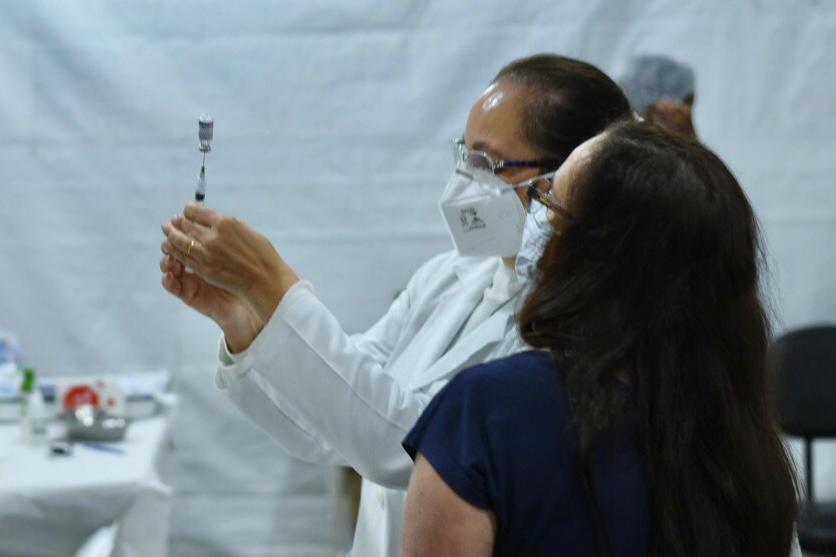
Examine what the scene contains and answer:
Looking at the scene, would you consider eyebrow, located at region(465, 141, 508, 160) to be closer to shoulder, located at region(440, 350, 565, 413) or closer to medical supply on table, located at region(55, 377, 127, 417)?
shoulder, located at region(440, 350, 565, 413)

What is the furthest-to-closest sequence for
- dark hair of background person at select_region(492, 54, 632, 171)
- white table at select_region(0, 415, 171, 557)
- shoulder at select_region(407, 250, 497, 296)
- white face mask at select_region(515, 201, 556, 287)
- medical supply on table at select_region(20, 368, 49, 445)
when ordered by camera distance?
medical supply on table at select_region(20, 368, 49, 445), white table at select_region(0, 415, 171, 557), shoulder at select_region(407, 250, 497, 296), dark hair of background person at select_region(492, 54, 632, 171), white face mask at select_region(515, 201, 556, 287)

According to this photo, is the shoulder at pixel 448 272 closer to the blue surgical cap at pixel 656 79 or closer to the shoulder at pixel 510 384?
the shoulder at pixel 510 384

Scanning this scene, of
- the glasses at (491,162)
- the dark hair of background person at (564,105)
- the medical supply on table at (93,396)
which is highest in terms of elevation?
the dark hair of background person at (564,105)

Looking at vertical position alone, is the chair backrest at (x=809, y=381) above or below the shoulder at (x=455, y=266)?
below

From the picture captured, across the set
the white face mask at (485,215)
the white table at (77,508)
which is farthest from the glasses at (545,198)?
the white table at (77,508)

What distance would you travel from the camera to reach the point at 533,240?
3.77 ft

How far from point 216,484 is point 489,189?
1.93m

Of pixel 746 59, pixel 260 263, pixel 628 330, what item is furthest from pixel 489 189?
pixel 746 59

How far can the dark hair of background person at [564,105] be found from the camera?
4.80 feet

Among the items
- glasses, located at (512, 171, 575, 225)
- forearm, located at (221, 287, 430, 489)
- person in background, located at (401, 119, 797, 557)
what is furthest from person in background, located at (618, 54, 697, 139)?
person in background, located at (401, 119, 797, 557)

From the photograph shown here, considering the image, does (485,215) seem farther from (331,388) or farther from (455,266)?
(331,388)

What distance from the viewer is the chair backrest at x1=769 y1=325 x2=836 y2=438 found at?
2.92m

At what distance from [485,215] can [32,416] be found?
4.62ft

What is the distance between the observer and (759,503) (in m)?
0.99
